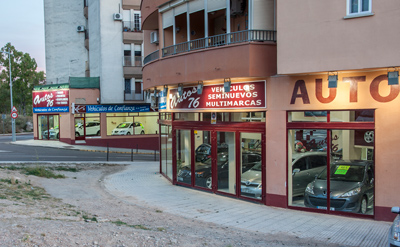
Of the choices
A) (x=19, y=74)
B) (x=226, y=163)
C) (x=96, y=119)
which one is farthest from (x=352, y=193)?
(x=19, y=74)

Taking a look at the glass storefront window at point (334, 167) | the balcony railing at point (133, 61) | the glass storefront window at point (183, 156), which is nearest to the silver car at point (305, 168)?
the glass storefront window at point (334, 167)

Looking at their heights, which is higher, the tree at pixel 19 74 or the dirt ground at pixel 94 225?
the tree at pixel 19 74

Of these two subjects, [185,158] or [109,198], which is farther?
[185,158]

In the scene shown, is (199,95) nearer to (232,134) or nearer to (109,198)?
(232,134)

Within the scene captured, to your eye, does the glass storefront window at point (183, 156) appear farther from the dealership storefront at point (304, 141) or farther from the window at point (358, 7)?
the window at point (358, 7)

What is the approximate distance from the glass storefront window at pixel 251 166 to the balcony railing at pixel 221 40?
2.85 meters

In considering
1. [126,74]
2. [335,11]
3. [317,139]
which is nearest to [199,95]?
[317,139]

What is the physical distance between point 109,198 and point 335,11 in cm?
853

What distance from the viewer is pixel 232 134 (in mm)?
11727

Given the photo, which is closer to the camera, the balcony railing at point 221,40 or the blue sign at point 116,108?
the balcony railing at point 221,40

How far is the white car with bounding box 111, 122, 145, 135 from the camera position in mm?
34562

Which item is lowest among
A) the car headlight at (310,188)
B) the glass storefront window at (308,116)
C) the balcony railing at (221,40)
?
the car headlight at (310,188)

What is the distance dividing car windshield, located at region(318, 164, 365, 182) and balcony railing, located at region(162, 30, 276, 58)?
401cm

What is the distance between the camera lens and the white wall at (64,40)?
4159 cm
